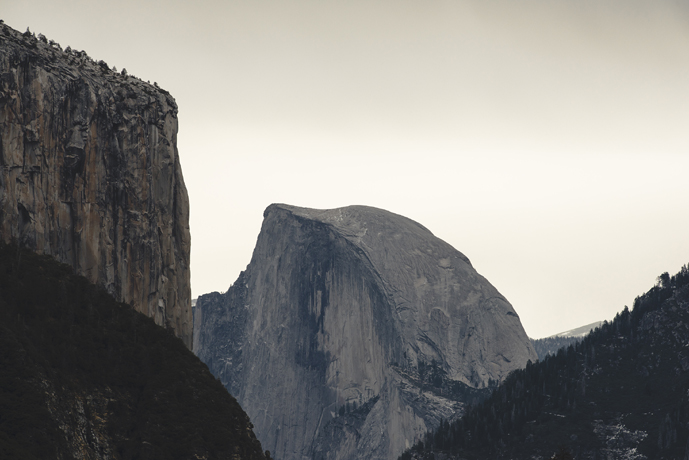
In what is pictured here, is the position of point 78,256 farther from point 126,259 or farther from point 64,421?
point 64,421

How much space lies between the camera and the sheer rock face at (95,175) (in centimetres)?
12612

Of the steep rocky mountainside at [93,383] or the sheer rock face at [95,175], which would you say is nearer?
the steep rocky mountainside at [93,383]

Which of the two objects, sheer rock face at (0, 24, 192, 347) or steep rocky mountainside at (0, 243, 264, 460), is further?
sheer rock face at (0, 24, 192, 347)

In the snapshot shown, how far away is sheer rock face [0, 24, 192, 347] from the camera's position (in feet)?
414

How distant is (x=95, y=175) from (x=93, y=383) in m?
32.8

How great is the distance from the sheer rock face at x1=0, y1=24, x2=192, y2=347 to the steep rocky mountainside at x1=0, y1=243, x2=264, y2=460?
615 cm

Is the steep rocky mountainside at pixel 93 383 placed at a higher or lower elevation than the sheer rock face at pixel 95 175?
lower

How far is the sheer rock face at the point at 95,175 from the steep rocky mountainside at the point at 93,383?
615cm

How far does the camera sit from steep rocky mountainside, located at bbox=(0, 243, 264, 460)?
3971 inches

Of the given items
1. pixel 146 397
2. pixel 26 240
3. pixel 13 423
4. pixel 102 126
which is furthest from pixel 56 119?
pixel 13 423

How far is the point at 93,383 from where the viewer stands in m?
114

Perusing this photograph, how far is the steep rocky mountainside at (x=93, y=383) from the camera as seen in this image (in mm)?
100875

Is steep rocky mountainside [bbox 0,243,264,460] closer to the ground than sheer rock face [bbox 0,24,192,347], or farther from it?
closer to the ground

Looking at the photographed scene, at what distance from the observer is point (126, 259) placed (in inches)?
5438
